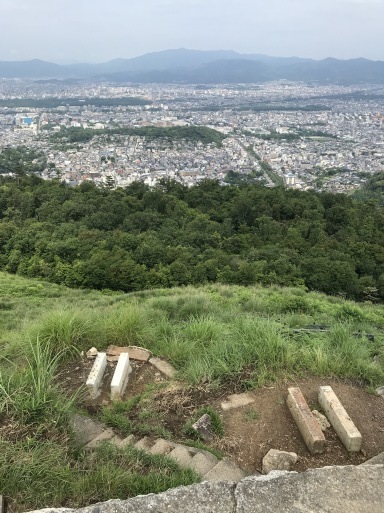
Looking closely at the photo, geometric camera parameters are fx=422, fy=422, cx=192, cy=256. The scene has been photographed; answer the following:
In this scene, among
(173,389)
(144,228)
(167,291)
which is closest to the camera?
(173,389)

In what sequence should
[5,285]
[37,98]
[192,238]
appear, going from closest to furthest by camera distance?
[5,285], [192,238], [37,98]

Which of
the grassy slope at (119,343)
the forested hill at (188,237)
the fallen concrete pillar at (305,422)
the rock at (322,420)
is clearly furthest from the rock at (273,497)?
the forested hill at (188,237)

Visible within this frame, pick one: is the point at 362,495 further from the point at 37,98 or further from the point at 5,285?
the point at 37,98

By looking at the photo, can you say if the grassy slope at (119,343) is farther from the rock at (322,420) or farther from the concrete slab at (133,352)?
the rock at (322,420)

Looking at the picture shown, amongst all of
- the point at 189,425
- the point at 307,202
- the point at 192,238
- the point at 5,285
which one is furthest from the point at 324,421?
the point at 307,202

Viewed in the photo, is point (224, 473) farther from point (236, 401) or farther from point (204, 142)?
point (204, 142)

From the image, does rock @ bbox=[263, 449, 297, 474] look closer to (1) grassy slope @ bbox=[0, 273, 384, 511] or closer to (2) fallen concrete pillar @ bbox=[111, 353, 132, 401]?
(1) grassy slope @ bbox=[0, 273, 384, 511]
